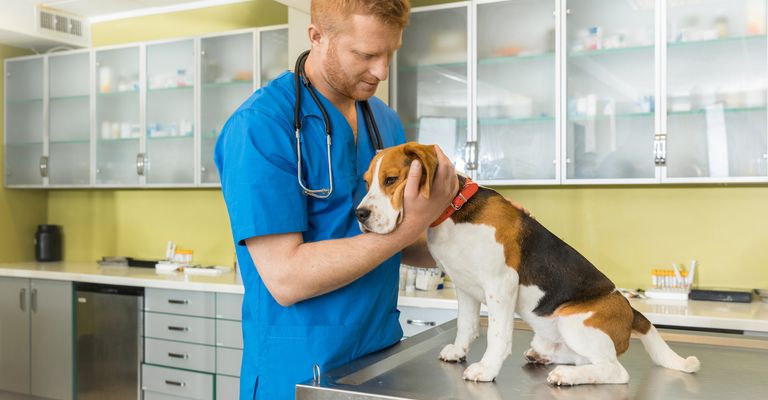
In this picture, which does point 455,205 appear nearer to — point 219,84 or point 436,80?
point 436,80

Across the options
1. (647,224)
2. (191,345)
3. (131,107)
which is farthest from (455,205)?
(131,107)

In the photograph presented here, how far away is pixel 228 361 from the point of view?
3521 millimetres

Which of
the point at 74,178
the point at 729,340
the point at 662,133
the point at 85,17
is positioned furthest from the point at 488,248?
the point at 85,17

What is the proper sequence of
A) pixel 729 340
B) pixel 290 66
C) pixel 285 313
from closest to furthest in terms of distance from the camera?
pixel 285 313
pixel 729 340
pixel 290 66

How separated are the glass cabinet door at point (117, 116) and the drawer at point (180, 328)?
3.42 ft

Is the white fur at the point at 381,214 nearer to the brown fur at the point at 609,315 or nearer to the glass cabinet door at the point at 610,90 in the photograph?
the brown fur at the point at 609,315

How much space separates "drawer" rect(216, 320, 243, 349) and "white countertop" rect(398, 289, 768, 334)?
0.90m

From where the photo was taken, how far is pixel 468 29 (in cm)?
351

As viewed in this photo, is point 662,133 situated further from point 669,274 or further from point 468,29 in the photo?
point 468,29

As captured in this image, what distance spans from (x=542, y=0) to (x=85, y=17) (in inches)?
126

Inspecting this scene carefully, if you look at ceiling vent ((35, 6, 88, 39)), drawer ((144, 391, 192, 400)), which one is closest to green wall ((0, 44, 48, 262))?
ceiling vent ((35, 6, 88, 39))

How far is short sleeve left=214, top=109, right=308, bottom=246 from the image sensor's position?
Result: 1.27 meters

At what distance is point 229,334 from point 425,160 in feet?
8.55

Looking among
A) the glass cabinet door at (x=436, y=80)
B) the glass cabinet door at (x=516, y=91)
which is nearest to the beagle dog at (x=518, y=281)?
the glass cabinet door at (x=516, y=91)
